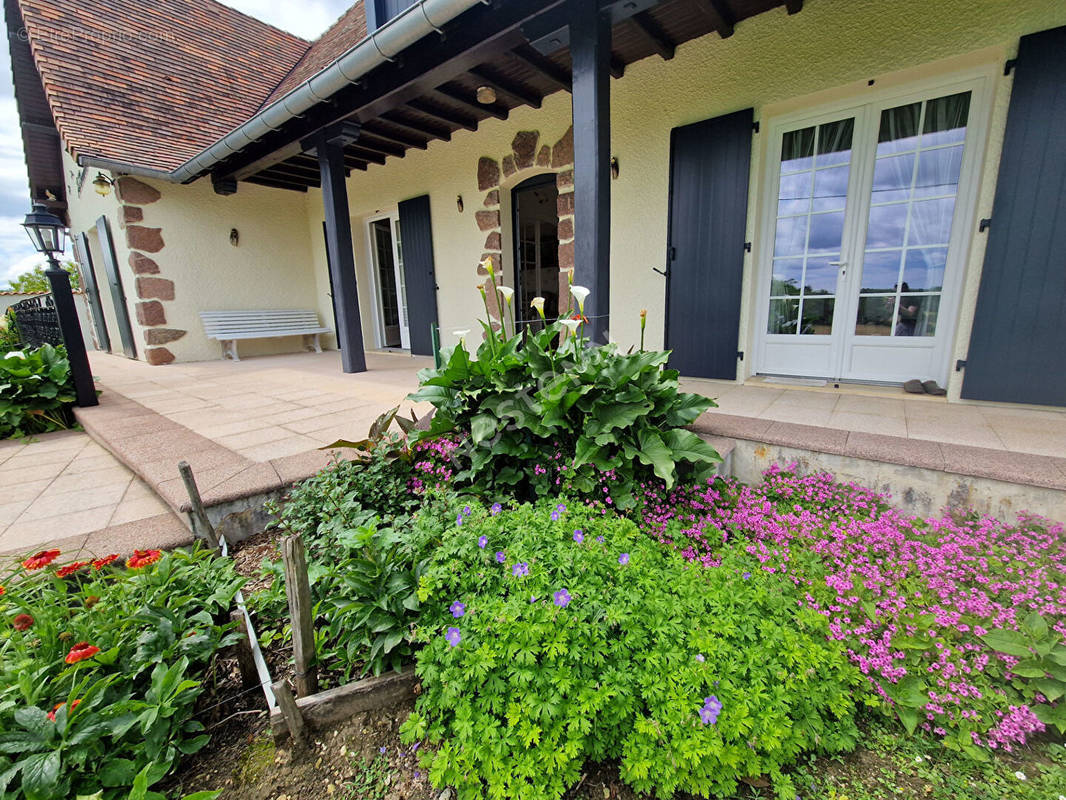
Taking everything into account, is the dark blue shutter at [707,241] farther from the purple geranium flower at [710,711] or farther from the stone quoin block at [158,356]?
the stone quoin block at [158,356]

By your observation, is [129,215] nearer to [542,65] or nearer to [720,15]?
[542,65]

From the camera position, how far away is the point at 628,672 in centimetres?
100

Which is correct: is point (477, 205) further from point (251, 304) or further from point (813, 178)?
point (251, 304)

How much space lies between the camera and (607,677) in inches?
37.8

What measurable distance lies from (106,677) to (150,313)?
6235 millimetres

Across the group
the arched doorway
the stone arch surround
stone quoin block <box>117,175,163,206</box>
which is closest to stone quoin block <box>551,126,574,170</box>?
the stone arch surround

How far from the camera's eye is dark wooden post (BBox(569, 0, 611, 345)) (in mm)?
2447

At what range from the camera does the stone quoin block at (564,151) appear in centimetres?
389

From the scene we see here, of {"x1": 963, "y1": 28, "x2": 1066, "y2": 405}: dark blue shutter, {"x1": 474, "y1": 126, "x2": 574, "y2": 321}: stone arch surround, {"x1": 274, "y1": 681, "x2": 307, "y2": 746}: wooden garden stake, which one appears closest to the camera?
{"x1": 274, "y1": 681, "x2": 307, "y2": 746}: wooden garden stake

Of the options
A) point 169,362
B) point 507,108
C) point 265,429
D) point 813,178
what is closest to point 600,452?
point 265,429

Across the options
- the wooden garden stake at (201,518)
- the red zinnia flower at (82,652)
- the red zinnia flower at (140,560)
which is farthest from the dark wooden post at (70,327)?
the red zinnia flower at (82,652)

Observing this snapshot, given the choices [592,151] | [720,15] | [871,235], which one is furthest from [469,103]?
[871,235]

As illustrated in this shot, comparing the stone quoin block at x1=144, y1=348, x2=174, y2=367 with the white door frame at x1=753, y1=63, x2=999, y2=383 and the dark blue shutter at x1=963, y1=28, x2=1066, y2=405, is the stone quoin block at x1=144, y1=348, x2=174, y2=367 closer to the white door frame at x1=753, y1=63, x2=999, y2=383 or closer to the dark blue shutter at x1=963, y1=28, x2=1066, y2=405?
the white door frame at x1=753, y1=63, x2=999, y2=383

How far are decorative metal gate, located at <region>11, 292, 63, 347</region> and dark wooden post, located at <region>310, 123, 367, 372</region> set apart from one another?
2278mm
